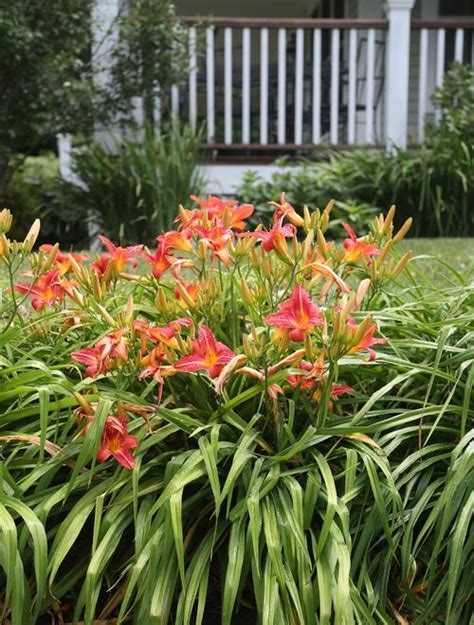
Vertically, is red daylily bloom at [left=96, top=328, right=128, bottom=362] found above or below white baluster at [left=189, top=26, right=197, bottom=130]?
below

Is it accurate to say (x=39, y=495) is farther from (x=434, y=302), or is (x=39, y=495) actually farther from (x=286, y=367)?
(x=434, y=302)

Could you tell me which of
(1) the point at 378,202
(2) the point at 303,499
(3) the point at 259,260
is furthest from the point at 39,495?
(1) the point at 378,202

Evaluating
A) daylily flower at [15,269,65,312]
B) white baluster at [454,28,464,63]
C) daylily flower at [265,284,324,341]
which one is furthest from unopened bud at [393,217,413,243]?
white baluster at [454,28,464,63]

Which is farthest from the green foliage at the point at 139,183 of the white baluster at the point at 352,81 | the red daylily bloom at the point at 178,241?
the red daylily bloom at the point at 178,241

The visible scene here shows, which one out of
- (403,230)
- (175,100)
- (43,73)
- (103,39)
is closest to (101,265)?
(403,230)

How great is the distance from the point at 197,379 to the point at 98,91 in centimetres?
554

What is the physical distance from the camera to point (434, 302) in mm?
2295

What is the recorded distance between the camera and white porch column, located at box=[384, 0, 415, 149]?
7926 millimetres

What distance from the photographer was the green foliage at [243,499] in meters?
1.58

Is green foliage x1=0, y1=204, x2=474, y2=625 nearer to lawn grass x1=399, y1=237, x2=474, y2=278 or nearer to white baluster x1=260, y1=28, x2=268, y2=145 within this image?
lawn grass x1=399, y1=237, x2=474, y2=278

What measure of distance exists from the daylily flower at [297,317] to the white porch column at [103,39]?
19.2 feet

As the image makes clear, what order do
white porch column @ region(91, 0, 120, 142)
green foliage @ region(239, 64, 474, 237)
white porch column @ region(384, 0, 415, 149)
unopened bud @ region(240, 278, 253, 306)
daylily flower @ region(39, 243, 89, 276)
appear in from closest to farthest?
unopened bud @ region(240, 278, 253, 306) < daylily flower @ region(39, 243, 89, 276) < green foliage @ region(239, 64, 474, 237) < white porch column @ region(91, 0, 120, 142) < white porch column @ region(384, 0, 415, 149)

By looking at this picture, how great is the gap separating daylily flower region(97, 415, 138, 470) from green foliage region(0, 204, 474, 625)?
0.03 meters

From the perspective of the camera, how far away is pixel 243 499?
171cm
